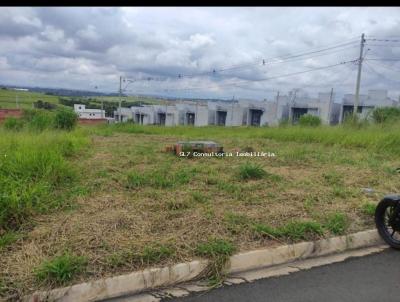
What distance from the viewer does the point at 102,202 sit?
409cm

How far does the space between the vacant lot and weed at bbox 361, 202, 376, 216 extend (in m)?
0.01

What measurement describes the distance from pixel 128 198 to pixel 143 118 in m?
69.3

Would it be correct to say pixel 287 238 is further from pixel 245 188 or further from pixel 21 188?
pixel 21 188

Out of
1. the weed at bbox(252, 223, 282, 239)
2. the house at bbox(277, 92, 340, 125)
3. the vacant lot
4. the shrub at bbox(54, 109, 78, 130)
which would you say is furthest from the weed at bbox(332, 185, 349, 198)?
the house at bbox(277, 92, 340, 125)

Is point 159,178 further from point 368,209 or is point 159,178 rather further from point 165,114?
point 165,114

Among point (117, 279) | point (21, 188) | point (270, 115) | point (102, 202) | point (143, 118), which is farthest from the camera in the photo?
point (143, 118)

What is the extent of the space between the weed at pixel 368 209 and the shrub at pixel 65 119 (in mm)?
13729

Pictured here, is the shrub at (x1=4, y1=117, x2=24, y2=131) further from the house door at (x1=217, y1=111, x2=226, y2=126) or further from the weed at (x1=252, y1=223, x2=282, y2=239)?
the house door at (x1=217, y1=111, x2=226, y2=126)

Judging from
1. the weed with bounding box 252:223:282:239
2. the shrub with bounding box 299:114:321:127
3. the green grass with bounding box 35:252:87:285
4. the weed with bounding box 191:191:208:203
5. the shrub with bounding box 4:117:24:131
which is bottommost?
the green grass with bounding box 35:252:87:285

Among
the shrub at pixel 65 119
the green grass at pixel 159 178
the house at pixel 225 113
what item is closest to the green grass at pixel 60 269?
the green grass at pixel 159 178

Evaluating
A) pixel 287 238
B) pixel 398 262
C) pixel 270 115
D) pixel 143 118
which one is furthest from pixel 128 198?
pixel 143 118

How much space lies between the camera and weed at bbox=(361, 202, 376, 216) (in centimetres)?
413

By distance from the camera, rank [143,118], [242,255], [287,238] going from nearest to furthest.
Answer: [242,255]
[287,238]
[143,118]

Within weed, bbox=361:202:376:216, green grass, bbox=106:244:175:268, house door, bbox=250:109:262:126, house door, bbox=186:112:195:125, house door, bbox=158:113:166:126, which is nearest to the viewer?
green grass, bbox=106:244:175:268
